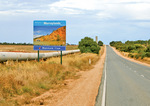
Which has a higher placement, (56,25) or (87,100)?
(56,25)

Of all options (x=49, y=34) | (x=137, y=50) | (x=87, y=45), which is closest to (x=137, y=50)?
(x=137, y=50)

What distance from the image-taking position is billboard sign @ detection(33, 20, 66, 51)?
2286cm

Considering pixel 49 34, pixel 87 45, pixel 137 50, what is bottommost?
pixel 137 50

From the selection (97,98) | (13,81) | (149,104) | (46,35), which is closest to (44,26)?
(46,35)

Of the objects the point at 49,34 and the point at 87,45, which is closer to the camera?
the point at 49,34

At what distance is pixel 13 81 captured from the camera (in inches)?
419

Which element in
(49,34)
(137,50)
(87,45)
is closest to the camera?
(49,34)

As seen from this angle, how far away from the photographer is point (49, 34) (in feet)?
75.2

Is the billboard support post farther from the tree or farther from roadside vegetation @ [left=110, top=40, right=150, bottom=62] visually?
the tree

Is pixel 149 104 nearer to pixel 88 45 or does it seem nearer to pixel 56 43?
pixel 56 43

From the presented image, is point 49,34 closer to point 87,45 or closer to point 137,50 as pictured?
point 87,45

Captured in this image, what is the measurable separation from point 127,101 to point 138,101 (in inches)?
19.3

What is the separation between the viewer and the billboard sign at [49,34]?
22.9m

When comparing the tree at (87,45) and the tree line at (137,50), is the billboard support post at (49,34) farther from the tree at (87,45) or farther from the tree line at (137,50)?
the tree at (87,45)
